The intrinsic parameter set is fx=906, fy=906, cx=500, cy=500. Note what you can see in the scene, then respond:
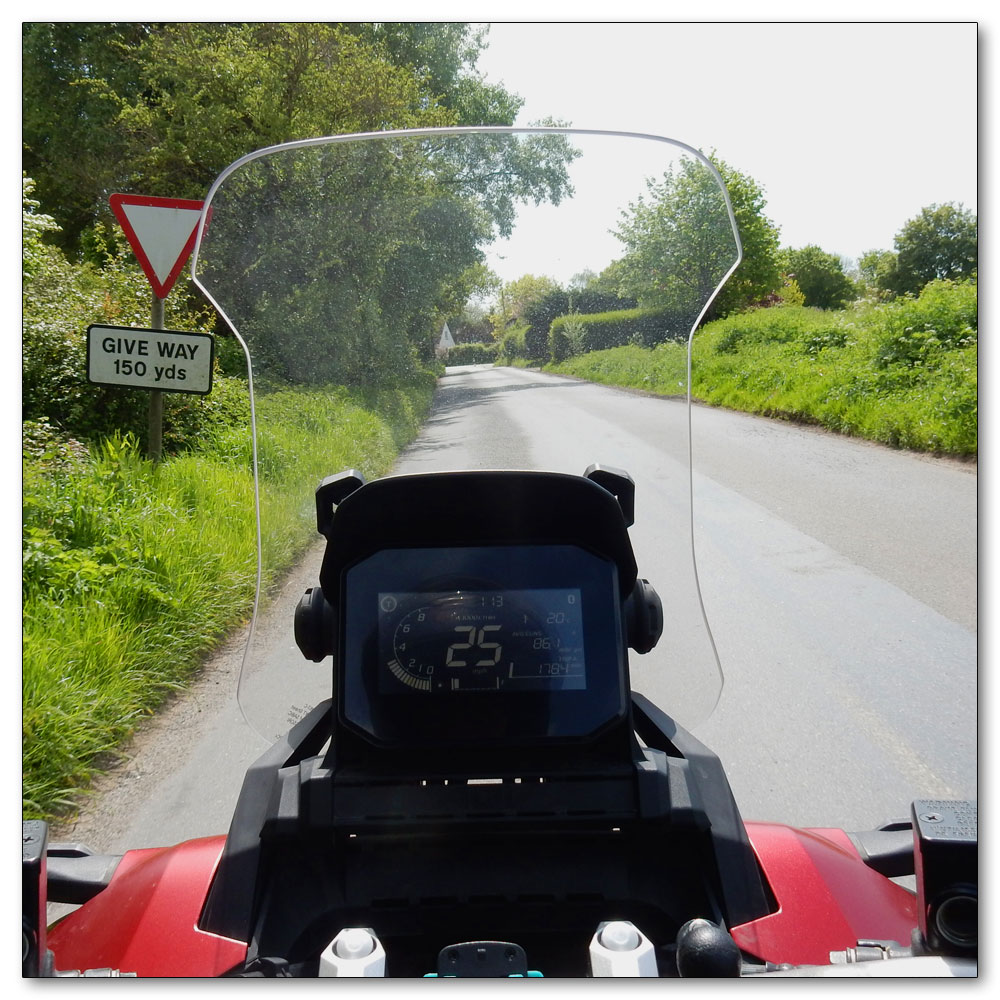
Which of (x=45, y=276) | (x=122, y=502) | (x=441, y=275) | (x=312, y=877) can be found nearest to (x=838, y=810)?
(x=312, y=877)

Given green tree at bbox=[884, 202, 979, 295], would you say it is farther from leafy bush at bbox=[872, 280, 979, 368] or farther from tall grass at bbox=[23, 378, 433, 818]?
tall grass at bbox=[23, 378, 433, 818]

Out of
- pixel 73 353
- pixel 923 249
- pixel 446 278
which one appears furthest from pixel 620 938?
pixel 923 249

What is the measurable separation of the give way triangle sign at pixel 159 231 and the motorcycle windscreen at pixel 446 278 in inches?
145

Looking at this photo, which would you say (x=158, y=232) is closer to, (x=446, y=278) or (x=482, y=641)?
(x=446, y=278)

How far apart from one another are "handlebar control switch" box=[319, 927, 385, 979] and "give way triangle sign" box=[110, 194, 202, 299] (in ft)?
14.5

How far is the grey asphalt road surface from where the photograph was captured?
5.16ft

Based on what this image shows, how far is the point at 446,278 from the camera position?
150 centimetres

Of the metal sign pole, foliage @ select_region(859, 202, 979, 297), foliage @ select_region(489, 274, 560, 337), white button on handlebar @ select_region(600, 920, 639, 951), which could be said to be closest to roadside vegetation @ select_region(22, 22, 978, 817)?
foliage @ select_region(489, 274, 560, 337)

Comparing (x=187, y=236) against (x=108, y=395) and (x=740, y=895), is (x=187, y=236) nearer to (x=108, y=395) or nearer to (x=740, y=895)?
(x=108, y=395)

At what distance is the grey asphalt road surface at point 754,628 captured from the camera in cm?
157

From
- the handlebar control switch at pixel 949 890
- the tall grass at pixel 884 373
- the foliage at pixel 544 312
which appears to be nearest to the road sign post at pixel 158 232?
the foliage at pixel 544 312

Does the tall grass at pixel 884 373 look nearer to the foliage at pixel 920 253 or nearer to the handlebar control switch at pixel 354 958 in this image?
the handlebar control switch at pixel 354 958

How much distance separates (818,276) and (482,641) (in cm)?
4561

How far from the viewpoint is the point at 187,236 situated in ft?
16.0
